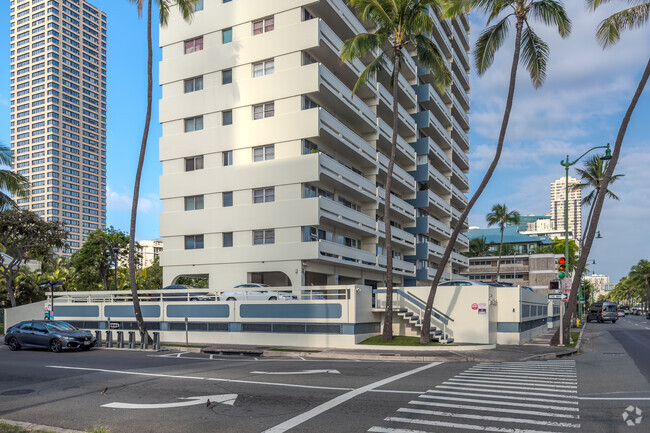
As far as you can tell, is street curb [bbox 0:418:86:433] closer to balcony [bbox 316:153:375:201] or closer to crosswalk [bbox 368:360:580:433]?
crosswalk [bbox 368:360:580:433]

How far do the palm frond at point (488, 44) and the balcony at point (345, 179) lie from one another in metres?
11.4

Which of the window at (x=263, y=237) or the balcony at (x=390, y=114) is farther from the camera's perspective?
the balcony at (x=390, y=114)

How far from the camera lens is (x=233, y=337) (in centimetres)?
A: 2773

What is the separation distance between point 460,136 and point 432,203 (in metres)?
17.5

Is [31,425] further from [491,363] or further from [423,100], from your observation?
[423,100]

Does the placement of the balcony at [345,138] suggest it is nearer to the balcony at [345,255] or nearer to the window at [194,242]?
the balcony at [345,255]

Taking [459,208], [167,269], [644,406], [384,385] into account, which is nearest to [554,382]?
[644,406]

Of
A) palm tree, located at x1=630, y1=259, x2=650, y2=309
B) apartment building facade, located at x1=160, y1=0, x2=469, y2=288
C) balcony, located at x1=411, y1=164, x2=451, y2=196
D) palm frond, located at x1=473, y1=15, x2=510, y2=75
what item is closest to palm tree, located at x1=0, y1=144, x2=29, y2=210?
apartment building facade, located at x1=160, y1=0, x2=469, y2=288

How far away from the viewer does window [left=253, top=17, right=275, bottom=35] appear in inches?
1451

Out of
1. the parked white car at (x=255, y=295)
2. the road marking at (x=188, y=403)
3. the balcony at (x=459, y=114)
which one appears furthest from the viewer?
the balcony at (x=459, y=114)

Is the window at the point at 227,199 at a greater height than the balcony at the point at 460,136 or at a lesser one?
lesser

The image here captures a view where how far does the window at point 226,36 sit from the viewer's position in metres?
38.3

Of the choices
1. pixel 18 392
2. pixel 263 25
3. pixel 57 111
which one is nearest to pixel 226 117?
pixel 263 25

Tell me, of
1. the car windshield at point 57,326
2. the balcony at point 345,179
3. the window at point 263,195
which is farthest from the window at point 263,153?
the car windshield at point 57,326
